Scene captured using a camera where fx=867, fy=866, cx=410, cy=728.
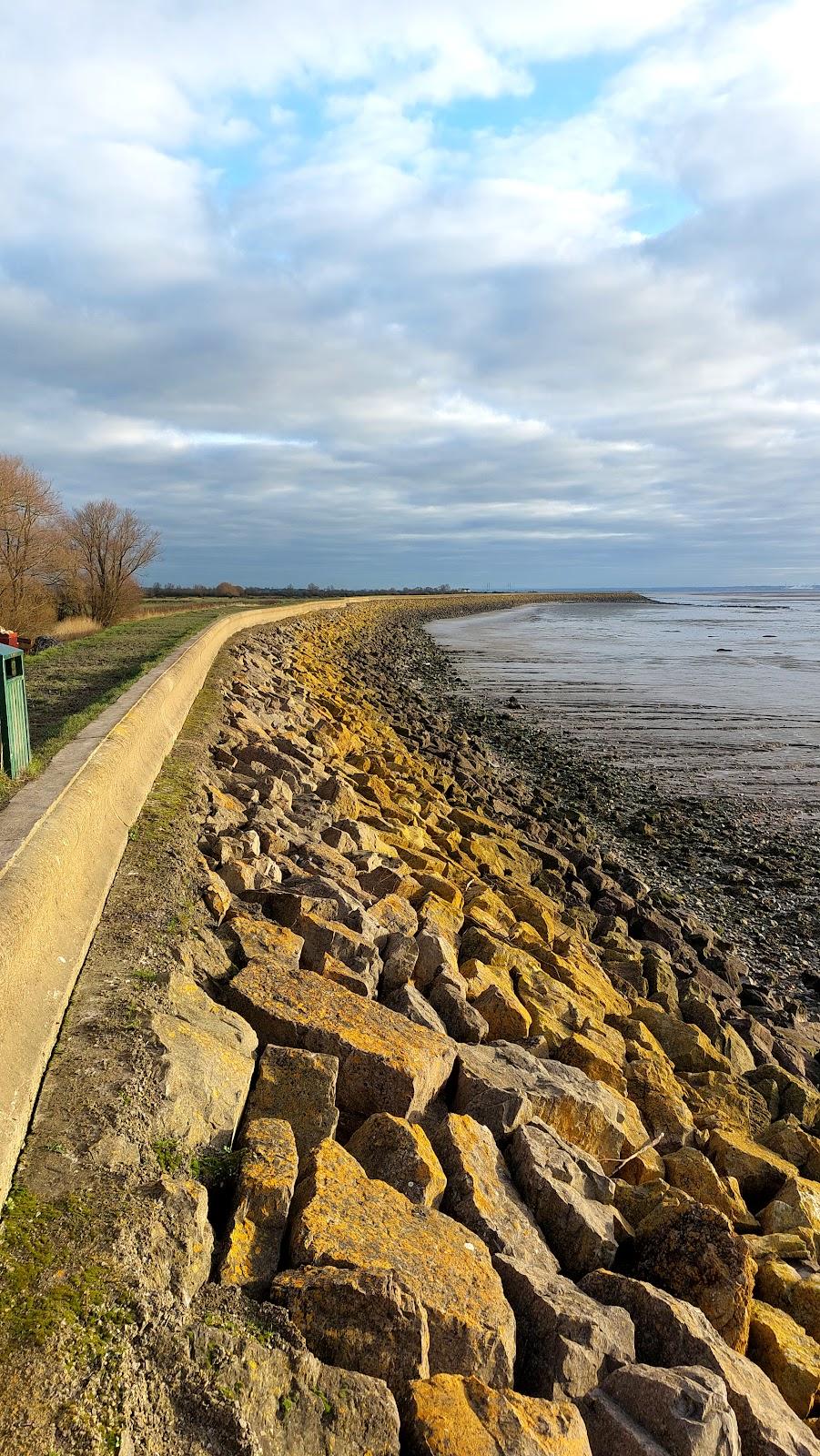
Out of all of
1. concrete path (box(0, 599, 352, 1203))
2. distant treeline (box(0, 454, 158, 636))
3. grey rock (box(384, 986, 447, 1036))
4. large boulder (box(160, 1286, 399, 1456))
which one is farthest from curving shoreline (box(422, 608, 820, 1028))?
distant treeline (box(0, 454, 158, 636))

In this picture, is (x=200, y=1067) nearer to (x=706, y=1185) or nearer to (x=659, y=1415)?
(x=659, y=1415)

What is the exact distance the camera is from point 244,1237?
2.61 metres

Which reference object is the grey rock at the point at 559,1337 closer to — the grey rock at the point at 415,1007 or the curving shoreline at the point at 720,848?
the grey rock at the point at 415,1007

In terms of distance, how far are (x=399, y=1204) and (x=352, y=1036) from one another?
83 cm

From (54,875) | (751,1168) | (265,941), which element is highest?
(54,875)

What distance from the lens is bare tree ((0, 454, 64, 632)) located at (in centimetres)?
3062

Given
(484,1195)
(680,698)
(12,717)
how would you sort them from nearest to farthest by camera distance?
(484,1195)
(12,717)
(680,698)

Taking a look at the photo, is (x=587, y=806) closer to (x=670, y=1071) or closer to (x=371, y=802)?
(x=371, y=802)

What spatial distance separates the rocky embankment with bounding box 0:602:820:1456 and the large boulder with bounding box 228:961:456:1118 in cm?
1

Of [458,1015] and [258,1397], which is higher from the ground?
[258,1397]

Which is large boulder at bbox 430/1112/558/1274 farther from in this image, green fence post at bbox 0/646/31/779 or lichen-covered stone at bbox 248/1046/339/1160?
green fence post at bbox 0/646/31/779

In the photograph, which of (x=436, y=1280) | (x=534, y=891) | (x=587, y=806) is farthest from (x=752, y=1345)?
(x=587, y=806)

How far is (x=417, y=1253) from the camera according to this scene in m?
2.75

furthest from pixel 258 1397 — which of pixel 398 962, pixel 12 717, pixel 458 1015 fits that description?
pixel 12 717
